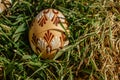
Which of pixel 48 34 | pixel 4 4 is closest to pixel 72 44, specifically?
pixel 48 34

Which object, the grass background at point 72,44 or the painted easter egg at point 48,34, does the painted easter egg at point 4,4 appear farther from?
the painted easter egg at point 48,34

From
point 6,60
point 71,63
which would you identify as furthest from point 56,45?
point 6,60

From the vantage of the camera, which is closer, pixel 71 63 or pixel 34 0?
pixel 71 63

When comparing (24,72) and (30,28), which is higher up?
(30,28)

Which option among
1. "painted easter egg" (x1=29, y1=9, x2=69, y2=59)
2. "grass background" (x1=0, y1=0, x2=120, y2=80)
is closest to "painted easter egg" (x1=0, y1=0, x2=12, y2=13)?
"grass background" (x1=0, y1=0, x2=120, y2=80)

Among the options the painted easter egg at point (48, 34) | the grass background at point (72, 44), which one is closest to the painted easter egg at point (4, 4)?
the grass background at point (72, 44)

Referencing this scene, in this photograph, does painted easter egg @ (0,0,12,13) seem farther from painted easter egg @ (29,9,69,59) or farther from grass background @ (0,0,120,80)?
painted easter egg @ (29,9,69,59)

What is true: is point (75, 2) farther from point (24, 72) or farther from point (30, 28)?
point (24, 72)
